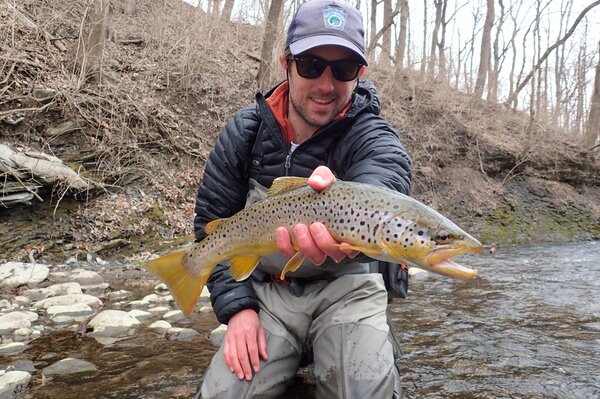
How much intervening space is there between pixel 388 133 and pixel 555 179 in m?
12.2

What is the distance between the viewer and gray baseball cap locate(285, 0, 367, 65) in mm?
2504

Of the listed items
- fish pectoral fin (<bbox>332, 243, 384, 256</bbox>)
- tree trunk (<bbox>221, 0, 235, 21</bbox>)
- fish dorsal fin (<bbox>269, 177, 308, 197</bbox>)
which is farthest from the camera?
tree trunk (<bbox>221, 0, 235, 21</bbox>)

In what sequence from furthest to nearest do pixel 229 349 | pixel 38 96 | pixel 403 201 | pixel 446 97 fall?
pixel 446 97
pixel 38 96
pixel 229 349
pixel 403 201

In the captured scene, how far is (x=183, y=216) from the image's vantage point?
7.69 meters

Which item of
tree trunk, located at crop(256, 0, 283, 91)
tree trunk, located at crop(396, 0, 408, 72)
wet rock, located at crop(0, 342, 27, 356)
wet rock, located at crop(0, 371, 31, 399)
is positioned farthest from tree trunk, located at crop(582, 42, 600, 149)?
wet rock, located at crop(0, 371, 31, 399)

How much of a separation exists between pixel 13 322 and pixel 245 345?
2443 millimetres

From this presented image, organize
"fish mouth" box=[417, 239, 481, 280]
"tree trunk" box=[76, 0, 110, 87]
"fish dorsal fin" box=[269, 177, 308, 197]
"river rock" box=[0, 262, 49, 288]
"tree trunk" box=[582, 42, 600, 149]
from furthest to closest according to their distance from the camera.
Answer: "tree trunk" box=[582, 42, 600, 149] → "tree trunk" box=[76, 0, 110, 87] → "river rock" box=[0, 262, 49, 288] → "fish dorsal fin" box=[269, 177, 308, 197] → "fish mouth" box=[417, 239, 481, 280]

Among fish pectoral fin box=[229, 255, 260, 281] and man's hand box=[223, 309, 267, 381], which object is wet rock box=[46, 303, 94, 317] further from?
fish pectoral fin box=[229, 255, 260, 281]

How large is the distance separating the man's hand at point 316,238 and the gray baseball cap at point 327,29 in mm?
752

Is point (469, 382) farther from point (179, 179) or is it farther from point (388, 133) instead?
point (179, 179)

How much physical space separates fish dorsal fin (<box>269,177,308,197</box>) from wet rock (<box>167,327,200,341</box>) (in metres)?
1.91

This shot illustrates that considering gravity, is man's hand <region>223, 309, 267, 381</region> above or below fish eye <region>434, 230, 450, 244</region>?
below

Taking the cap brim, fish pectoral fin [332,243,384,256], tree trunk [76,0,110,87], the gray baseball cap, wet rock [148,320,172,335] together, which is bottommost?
wet rock [148,320,172,335]

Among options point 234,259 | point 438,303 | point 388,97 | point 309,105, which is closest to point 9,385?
point 234,259
